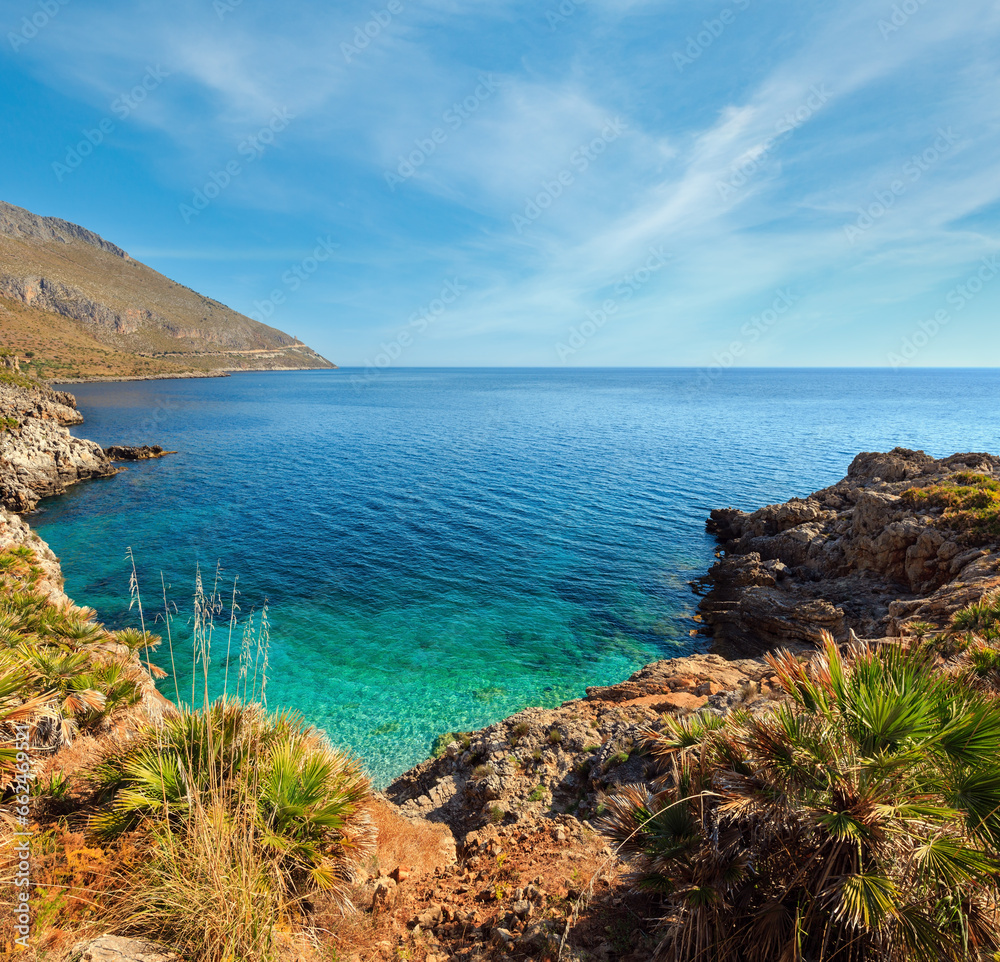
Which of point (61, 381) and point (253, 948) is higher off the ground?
point (61, 381)

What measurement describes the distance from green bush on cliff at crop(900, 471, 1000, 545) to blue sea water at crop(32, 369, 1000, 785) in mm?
10074

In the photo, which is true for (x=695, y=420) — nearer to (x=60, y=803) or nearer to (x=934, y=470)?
(x=934, y=470)

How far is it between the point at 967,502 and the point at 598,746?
19.7 metres

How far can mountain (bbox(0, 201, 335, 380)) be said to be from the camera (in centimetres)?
11275

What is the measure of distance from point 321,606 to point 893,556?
80.1ft

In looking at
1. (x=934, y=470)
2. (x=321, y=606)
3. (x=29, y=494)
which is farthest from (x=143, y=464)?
(x=934, y=470)

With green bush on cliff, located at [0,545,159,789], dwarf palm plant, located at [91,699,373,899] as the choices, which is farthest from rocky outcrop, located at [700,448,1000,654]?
green bush on cliff, located at [0,545,159,789]

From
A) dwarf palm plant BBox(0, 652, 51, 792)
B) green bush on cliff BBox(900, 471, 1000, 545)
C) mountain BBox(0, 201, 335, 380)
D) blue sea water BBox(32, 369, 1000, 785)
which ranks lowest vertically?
blue sea water BBox(32, 369, 1000, 785)

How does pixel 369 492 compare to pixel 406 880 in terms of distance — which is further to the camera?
pixel 369 492

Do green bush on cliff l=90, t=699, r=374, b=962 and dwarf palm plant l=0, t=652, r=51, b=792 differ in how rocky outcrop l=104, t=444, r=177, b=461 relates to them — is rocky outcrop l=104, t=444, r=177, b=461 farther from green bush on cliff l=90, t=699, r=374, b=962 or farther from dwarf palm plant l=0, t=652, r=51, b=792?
green bush on cliff l=90, t=699, r=374, b=962

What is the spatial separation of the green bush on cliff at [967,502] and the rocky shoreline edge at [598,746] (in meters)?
0.16

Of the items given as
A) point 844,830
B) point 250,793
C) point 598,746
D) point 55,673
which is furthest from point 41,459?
point 844,830

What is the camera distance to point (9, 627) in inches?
334

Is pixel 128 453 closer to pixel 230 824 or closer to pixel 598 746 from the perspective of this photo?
pixel 598 746
